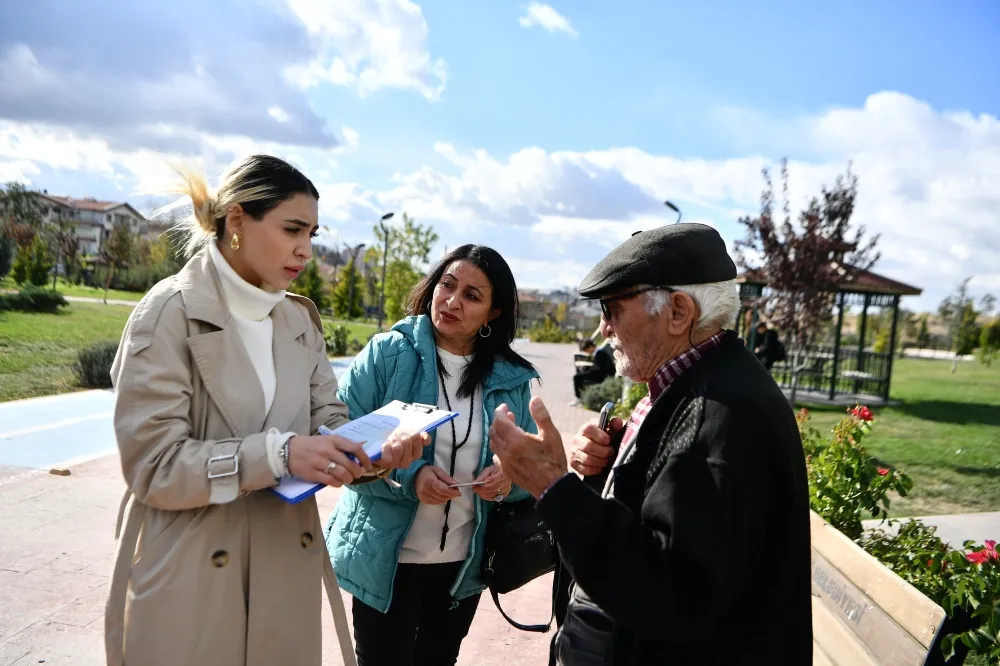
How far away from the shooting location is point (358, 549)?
7.91 ft

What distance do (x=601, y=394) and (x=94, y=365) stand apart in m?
8.52

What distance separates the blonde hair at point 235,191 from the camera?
182 centimetres

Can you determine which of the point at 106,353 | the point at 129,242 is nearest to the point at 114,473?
the point at 106,353

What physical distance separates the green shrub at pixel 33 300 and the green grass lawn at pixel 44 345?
0.29 ft

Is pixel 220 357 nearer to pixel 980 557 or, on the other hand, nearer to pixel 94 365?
pixel 980 557

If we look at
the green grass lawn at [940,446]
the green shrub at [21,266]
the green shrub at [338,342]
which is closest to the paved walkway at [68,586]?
the green shrub at [21,266]

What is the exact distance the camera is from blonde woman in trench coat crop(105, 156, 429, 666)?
5.30 feet

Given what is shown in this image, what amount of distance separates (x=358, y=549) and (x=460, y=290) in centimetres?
109

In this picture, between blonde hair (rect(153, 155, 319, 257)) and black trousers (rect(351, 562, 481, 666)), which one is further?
black trousers (rect(351, 562, 481, 666))

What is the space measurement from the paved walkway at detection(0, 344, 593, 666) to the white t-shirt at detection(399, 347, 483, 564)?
1322 millimetres

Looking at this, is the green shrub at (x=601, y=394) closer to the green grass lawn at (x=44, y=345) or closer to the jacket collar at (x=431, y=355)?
the green grass lawn at (x=44, y=345)

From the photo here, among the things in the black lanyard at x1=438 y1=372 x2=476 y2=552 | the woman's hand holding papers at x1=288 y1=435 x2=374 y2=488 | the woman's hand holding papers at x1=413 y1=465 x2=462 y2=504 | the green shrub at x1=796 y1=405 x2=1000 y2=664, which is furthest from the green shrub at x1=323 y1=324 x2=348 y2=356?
the woman's hand holding papers at x1=288 y1=435 x2=374 y2=488

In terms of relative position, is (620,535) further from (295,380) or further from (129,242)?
(129,242)

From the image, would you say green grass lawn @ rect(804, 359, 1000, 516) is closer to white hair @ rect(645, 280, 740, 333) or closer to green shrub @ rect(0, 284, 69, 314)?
white hair @ rect(645, 280, 740, 333)
